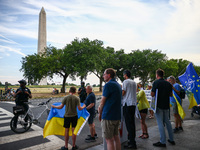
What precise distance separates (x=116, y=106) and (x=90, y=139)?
2.37 metres

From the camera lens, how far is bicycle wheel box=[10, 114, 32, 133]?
18.1 feet

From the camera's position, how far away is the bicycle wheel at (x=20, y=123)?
5531mm

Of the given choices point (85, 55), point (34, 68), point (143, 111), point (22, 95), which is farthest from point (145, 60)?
point (22, 95)

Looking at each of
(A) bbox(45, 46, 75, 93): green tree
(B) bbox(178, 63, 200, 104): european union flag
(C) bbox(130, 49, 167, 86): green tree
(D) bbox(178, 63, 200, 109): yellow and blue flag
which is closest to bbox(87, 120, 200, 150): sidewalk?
(D) bbox(178, 63, 200, 109): yellow and blue flag

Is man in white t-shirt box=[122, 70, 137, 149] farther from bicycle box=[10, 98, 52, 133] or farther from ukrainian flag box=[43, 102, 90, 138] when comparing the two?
bicycle box=[10, 98, 52, 133]

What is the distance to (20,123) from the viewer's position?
18.6 feet

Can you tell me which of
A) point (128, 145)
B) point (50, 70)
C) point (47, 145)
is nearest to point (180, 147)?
point (128, 145)

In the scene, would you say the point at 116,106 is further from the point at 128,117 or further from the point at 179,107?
the point at 179,107

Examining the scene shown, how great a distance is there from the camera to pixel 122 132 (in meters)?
4.58

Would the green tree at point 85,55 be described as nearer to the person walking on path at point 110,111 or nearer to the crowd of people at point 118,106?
the crowd of people at point 118,106

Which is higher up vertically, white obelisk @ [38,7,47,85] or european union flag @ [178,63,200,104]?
white obelisk @ [38,7,47,85]

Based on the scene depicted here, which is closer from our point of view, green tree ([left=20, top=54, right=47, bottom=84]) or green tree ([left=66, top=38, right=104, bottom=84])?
green tree ([left=66, top=38, right=104, bottom=84])

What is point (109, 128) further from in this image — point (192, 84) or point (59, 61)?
point (59, 61)

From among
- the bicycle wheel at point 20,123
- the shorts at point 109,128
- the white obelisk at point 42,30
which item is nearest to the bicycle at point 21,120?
the bicycle wheel at point 20,123
